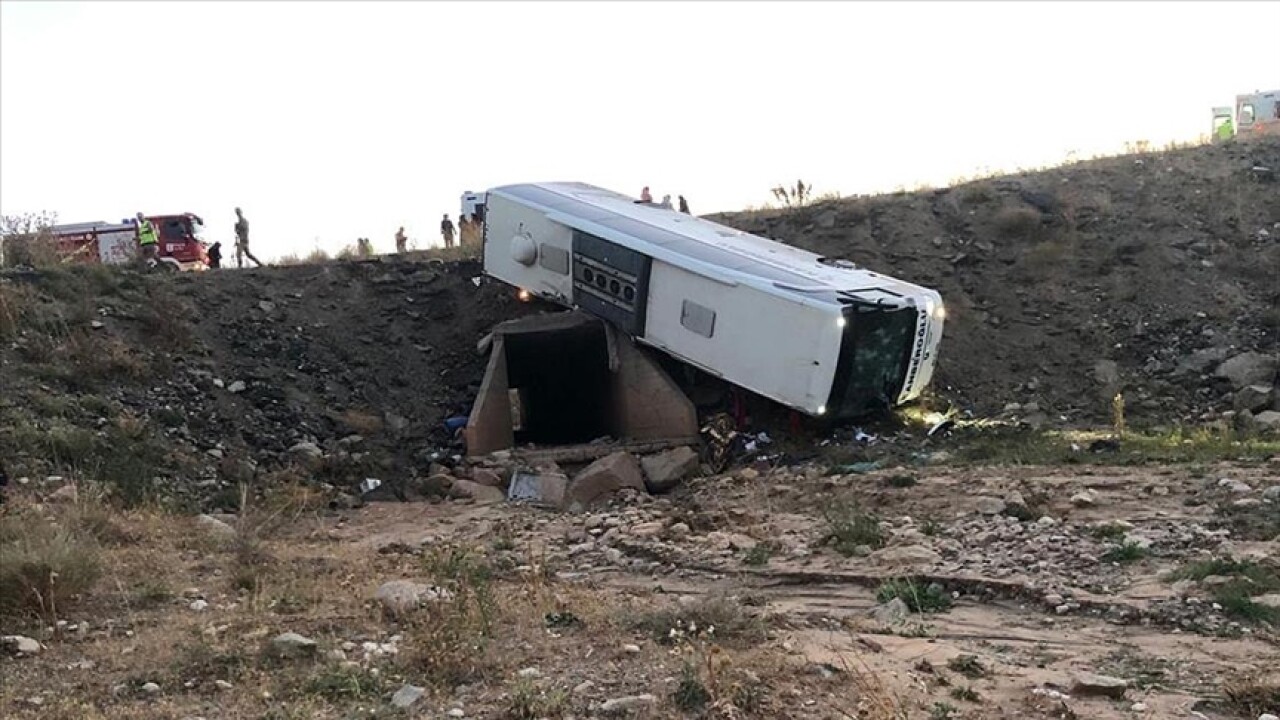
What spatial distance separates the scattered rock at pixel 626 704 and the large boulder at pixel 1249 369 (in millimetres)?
10715

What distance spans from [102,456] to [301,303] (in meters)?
5.05

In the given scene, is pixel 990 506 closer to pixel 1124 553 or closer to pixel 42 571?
pixel 1124 553

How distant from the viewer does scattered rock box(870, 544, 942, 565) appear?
6.99 metres

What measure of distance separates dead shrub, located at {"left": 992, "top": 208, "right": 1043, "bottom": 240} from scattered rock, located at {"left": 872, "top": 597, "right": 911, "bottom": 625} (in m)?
12.1

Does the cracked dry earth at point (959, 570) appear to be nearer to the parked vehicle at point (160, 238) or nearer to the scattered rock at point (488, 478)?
the scattered rock at point (488, 478)

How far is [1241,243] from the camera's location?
16.1 metres

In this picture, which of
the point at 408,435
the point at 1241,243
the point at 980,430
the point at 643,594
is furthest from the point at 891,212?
the point at 643,594

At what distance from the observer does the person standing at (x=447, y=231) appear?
19078 millimetres

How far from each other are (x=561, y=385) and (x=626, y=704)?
1330 centimetres

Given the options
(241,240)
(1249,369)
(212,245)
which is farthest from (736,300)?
(212,245)

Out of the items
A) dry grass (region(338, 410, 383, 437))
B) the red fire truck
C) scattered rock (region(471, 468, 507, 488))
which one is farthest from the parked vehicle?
scattered rock (region(471, 468, 507, 488))

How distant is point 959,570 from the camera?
6672 mm

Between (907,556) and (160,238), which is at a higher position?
(160,238)

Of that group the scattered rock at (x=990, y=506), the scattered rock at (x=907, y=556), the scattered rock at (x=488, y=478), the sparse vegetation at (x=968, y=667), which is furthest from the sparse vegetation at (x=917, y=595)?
the scattered rock at (x=488, y=478)
